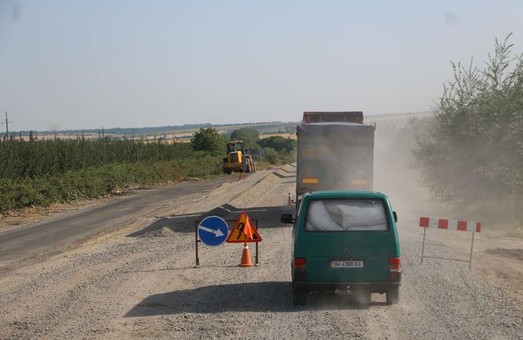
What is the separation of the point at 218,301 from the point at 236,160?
60.0 m

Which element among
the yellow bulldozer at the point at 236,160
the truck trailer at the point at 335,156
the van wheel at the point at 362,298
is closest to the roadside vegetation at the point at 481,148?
the truck trailer at the point at 335,156

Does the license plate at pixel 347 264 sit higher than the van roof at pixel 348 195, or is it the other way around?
the van roof at pixel 348 195

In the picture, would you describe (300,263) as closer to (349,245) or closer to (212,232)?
(349,245)

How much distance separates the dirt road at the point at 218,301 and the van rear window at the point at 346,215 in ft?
4.54

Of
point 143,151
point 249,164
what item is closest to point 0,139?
point 143,151

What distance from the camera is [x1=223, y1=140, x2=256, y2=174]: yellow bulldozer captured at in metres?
73.0

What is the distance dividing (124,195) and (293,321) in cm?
4068

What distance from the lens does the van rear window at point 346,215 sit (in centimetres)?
1213

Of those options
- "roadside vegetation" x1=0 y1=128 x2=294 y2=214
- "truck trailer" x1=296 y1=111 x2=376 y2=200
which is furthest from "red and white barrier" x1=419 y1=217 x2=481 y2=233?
"roadside vegetation" x1=0 y1=128 x2=294 y2=214

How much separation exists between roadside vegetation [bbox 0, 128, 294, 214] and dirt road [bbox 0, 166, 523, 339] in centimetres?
2195

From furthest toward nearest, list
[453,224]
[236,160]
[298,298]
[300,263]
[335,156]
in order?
[236,160] < [335,156] < [453,224] < [298,298] < [300,263]

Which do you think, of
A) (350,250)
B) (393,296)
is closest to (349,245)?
(350,250)

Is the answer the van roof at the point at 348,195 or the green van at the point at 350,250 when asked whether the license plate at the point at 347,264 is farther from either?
the van roof at the point at 348,195

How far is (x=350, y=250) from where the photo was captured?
1196 cm
